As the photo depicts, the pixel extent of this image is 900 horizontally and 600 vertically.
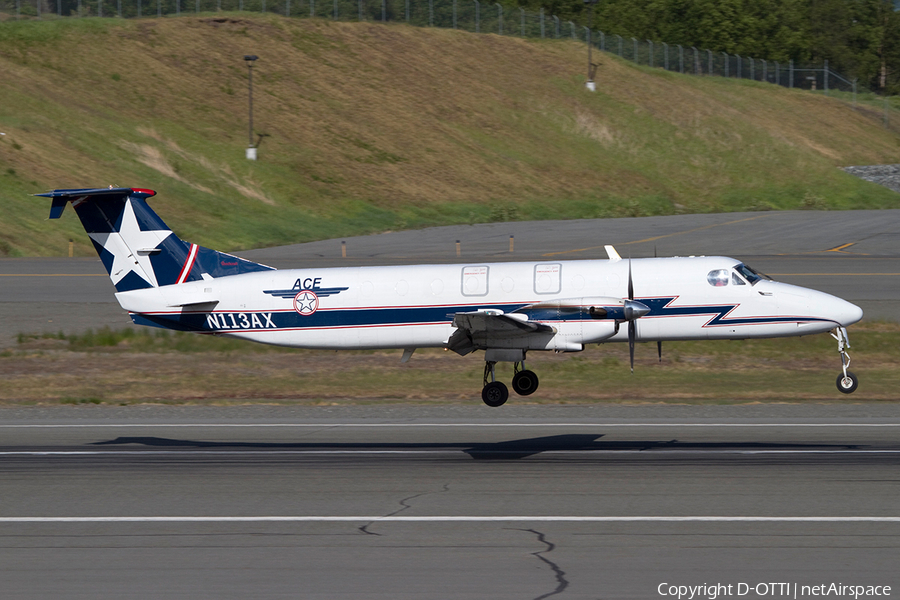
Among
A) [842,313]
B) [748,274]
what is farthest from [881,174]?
[748,274]

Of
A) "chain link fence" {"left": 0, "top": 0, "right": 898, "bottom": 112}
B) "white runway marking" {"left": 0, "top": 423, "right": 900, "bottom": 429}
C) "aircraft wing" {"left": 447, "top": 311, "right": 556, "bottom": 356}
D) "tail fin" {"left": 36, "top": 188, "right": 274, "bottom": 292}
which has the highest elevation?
"chain link fence" {"left": 0, "top": 0, "right": 898, "bottom": 112}

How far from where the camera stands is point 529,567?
13.5 metres

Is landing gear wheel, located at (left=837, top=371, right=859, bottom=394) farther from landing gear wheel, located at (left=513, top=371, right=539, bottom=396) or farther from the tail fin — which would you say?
the tail fin

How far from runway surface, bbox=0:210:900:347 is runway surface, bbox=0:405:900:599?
17.1 meters

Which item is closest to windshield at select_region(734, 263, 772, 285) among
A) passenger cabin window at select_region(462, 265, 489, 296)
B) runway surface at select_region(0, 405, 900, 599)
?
runway surface at select_region(0, 405, 900, 599)

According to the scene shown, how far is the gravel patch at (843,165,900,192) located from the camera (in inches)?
3782

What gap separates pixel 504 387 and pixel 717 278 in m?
5.59

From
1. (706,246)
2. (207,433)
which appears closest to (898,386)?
(207,433)

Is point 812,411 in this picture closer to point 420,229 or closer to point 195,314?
point 195,314

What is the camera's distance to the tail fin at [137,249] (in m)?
24.8

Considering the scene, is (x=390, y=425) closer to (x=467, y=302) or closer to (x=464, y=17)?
(x=467, y=302)

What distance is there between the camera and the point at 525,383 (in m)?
23.1

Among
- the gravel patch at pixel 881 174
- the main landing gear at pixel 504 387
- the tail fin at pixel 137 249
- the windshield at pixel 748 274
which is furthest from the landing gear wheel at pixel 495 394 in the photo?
the gravel patch at pixel 881 174

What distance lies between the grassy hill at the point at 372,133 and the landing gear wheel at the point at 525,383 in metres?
43.4
